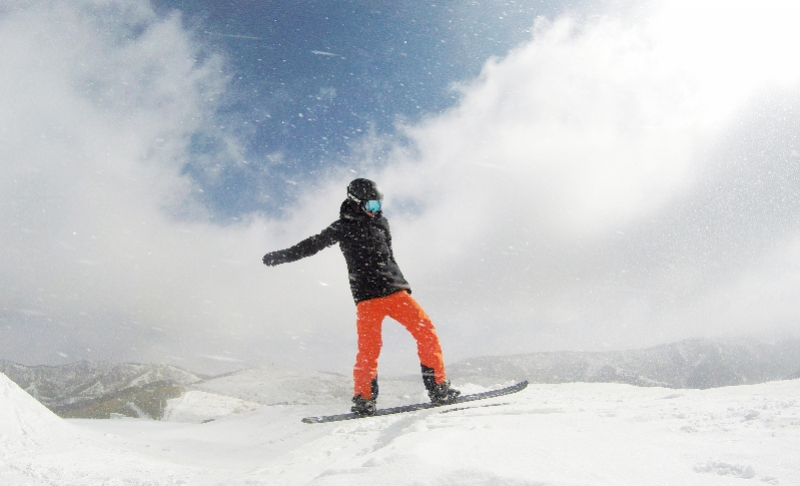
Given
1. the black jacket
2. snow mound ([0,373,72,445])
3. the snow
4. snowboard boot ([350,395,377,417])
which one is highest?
the black jacket

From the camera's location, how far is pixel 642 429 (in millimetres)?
2662

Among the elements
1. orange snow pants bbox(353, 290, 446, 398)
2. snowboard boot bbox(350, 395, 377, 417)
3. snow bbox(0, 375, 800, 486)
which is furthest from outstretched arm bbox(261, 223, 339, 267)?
snow bbox(0, 375, 800, 486)

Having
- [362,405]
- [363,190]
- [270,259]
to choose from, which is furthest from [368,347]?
[363,190]

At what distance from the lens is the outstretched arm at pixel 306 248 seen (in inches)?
198

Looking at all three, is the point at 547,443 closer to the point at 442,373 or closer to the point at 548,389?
the point at 442,373

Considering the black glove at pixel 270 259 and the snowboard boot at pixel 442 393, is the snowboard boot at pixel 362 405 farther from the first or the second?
the black glove at pixel 270 259

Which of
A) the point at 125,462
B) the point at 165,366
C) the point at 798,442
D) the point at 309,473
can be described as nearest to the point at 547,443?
the point at 798,442

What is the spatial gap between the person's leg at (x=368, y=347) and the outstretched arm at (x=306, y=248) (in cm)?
86

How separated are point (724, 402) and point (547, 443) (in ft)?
6.07

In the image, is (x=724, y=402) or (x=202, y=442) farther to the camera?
(x=202, y=442)

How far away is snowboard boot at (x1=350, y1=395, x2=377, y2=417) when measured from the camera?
465cm

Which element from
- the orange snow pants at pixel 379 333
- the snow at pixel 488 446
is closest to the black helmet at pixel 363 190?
the orange snow pants at pixel 379 333

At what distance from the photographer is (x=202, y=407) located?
1102cm

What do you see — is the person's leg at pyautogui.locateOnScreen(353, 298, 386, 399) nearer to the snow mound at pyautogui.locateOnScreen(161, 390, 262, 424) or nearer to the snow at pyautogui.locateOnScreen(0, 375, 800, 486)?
the snow at pyautogui.locateOnScreen(0, 375, 800, 486)
